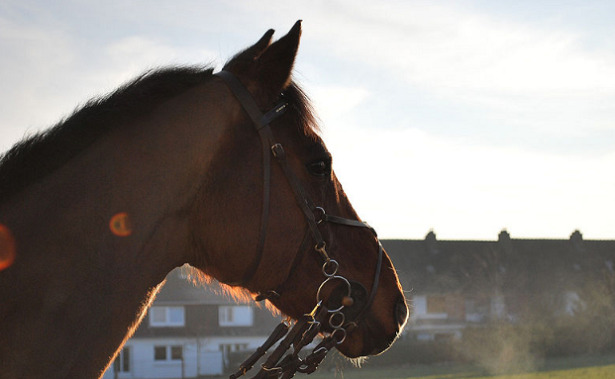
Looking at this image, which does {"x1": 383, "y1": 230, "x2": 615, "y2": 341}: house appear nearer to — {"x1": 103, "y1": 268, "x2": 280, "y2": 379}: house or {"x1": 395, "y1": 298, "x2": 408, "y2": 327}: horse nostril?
{"x1": 103, "y1": 268, "x2": 280, "y2": 379}: house

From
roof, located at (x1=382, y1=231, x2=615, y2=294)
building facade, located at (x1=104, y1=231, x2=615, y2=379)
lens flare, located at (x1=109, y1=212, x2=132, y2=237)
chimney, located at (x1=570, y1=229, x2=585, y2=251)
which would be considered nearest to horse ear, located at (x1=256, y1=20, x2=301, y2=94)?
lens flare, located at (x1=109, y1=212, x2=132, y2=237)

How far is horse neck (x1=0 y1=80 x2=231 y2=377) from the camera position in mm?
2676

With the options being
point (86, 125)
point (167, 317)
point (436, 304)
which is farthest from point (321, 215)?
point (436, 304)

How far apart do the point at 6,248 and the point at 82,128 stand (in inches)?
21.6

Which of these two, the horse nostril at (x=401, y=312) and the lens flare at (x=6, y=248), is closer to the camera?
the lens flare at (x=6, y=248)

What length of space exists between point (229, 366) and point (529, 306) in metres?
32.0

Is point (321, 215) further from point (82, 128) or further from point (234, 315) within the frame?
point (234, 315)

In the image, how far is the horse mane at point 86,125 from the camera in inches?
113

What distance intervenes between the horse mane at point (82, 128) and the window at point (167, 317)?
60.1 m

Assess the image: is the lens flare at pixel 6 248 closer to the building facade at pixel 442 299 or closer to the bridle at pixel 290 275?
the bridle at pixel 290 275

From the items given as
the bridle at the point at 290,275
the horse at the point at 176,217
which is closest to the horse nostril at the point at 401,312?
the horse at the point at 176,217

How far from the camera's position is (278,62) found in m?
3.22

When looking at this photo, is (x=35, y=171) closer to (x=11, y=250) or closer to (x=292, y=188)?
(x=11, y=250)

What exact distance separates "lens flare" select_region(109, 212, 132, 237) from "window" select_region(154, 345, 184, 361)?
5849 centimetres
